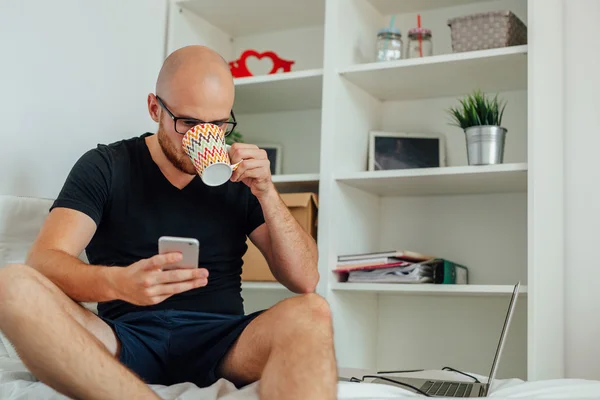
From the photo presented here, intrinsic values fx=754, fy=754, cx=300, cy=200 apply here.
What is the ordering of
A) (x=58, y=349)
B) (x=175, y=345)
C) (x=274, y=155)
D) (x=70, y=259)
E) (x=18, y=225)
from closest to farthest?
(x=58, y=349), (x=70, y=259), (x=175, y=345), (x=18, y=225), (x=274, y=155)

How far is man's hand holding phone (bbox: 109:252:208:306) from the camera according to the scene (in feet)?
4.07

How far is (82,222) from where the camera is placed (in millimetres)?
1596

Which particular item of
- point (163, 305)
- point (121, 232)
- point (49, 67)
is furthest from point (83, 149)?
point (163, 305)

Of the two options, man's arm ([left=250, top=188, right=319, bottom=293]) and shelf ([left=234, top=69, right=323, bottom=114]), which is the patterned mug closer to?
man's arm ([left=250, top=188, right=319, bottom=293])

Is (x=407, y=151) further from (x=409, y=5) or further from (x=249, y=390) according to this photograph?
(x=249, y=390)

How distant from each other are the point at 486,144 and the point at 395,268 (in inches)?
17.0

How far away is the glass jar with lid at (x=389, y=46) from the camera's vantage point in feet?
7.62

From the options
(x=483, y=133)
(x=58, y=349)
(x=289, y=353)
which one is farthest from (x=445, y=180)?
(x=58, y=349)

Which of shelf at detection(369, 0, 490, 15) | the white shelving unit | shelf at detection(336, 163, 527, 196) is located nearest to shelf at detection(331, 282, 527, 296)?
the white shelving unit

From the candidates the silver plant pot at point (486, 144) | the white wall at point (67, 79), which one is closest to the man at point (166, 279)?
the white wall at point (67, 79)

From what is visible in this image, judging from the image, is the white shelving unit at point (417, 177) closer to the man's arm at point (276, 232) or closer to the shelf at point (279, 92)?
the shelf at point (279, 92)

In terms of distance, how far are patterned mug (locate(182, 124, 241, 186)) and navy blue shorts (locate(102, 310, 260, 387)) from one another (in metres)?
0.30

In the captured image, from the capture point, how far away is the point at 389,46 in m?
2.33

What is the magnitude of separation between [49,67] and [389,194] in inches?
45.1
